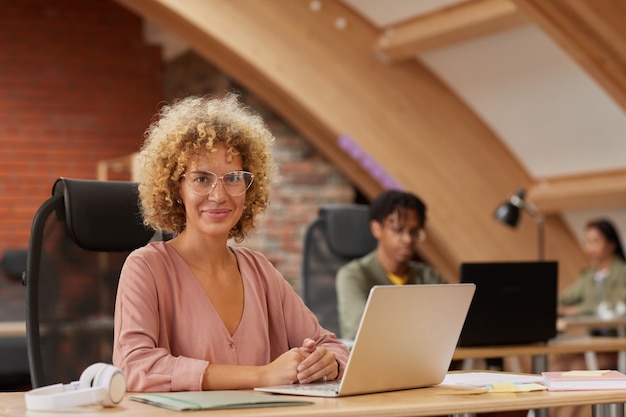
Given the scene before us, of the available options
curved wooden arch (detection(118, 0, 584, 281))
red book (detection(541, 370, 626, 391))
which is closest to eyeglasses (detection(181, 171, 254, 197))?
red book (detection(541, 370, 626, 391))

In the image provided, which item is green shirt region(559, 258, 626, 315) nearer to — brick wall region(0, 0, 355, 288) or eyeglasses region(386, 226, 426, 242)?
eyeglasses region(386, 226, 426, 242)

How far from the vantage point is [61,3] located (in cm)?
823

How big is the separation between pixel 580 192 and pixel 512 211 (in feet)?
2.59

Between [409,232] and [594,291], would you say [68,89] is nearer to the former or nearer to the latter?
[594,291]

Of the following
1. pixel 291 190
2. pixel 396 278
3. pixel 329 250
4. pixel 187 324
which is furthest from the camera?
pixel 291 190

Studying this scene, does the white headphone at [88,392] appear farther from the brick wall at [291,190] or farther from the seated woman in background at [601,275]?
the brick wall at [291,190]

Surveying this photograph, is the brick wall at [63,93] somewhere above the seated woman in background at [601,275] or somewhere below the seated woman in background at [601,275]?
above

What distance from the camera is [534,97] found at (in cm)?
640

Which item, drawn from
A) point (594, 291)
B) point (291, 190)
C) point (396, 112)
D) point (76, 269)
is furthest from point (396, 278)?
point (291, 190)

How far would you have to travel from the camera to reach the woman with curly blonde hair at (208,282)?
2.08m

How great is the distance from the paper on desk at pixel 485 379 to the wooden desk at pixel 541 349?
1.03 meters

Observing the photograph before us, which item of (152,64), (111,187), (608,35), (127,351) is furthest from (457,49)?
(127,351)

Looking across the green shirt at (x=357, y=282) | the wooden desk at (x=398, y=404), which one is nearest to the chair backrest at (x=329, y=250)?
the green shirt at (x=357, y=282)

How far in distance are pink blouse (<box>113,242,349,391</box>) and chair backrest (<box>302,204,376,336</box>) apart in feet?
6.16
